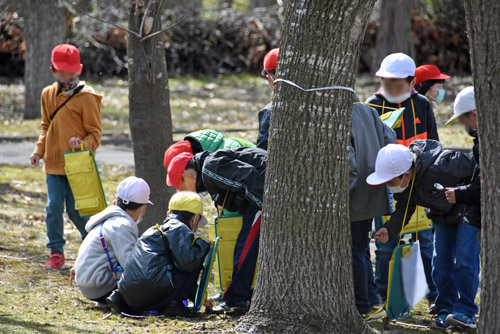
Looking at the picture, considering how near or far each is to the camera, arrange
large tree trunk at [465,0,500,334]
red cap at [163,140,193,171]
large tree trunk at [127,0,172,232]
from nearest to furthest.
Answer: large tree trunk at [465,0,500,334] → red cap at [163,140,193,171] → large tree trunk at [127,0,172,232]

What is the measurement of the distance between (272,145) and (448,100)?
13509mm

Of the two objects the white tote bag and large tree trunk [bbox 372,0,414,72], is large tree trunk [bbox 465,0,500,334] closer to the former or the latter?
the white tote bag

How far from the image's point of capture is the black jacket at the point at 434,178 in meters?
4.66

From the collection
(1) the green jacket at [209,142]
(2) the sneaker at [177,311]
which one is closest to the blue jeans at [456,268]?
(1) the green jacket at [209,142]

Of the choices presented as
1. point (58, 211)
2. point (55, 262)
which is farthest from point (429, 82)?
point (55, 262)

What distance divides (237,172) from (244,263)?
69 cm

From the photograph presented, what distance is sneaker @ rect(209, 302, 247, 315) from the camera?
496 cm

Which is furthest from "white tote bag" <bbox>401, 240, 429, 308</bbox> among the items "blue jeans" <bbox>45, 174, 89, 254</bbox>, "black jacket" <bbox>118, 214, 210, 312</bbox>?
"blue jeans" <bbox>45, 174, 89, 254</bbox>

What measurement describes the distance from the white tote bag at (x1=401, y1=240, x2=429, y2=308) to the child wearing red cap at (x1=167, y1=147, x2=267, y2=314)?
104 cm

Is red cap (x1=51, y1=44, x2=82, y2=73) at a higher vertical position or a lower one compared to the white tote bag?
higher

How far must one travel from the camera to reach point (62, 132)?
6141 millimetres

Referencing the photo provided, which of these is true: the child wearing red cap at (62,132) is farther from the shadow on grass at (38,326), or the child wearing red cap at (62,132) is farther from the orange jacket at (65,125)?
the shadow on grass at (38,326)

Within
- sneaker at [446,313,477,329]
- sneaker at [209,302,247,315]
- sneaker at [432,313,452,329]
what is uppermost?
sneaker at [209,302,247,315]

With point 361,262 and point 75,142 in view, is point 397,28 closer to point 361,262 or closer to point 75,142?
point 75,142
